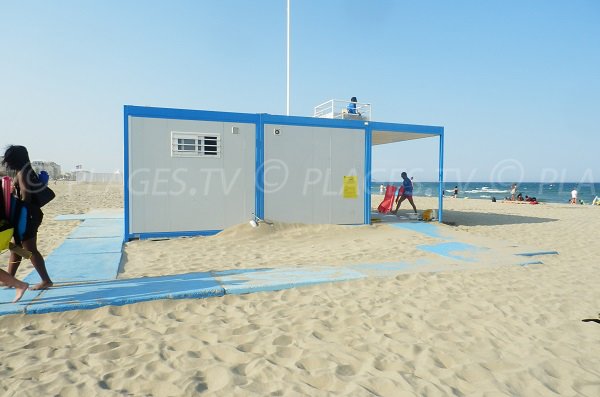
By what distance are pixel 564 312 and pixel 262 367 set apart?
3.58m

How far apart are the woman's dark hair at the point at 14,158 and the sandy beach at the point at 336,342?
1.57m

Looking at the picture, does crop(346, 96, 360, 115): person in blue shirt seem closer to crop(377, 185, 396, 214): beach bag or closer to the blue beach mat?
crop(377, 185, 396, 214): beach bag

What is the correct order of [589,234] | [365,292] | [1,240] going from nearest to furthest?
[1,240] → [365,292] → [589,234]

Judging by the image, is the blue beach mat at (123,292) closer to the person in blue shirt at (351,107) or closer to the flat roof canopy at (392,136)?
the person in blue shirt at (351,107)

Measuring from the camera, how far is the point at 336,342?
11.0 feet

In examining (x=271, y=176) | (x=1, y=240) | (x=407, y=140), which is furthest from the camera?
(x=407, y=140)

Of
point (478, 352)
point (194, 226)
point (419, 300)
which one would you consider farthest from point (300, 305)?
point (194, 226)

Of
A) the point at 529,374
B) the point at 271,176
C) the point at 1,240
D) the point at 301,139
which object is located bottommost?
the point at 529,374

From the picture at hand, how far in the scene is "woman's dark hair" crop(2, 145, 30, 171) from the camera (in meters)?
4.04

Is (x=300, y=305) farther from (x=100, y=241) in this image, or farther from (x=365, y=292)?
(x=100, y=241)

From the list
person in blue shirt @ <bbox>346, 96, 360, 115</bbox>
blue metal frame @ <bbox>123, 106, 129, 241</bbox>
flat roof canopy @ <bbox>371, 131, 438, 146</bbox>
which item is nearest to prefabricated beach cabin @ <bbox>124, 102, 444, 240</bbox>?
blue metal frame @ <bbox>123, 106, 129, 241</bbox>

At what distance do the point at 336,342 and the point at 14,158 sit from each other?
12.6 ft

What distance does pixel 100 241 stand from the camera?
8266mm

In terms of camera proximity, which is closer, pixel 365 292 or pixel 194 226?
pixel 365 292
